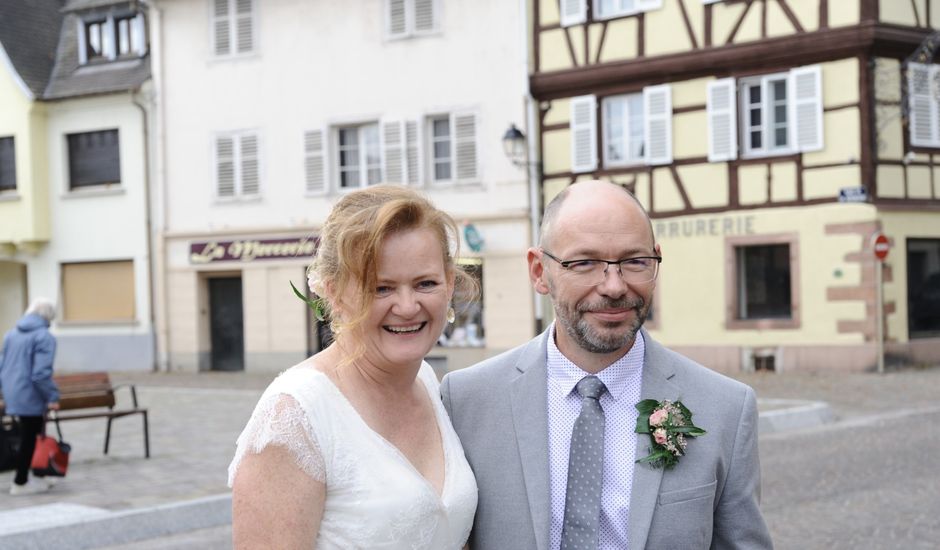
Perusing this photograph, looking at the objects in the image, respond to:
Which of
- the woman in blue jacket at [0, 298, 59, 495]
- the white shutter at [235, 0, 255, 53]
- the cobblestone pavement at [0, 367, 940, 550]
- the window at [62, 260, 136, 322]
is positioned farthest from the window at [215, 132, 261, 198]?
the woman in blue jacket at [0, 298, 59, 495]

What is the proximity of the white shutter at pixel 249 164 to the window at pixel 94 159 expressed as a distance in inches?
125

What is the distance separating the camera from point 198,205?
2739cm

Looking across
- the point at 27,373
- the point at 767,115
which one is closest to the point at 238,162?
the point at 767,115

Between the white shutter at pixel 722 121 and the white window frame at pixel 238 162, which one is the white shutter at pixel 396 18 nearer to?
the white window frame at pixel 238 162

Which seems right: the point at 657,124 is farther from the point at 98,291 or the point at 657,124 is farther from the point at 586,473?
the point at 586,473

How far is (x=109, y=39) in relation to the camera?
95.1ft

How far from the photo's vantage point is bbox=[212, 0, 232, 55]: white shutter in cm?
2719

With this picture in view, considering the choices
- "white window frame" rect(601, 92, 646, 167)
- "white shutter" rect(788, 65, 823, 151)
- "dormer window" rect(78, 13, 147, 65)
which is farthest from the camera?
"dormer window" rect(78, 13, 147, 65)

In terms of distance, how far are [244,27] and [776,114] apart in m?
11.8

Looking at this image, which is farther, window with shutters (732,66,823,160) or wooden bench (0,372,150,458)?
window with shutters (732,66,823,160)

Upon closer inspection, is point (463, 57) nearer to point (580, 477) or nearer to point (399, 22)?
point (399, 22)

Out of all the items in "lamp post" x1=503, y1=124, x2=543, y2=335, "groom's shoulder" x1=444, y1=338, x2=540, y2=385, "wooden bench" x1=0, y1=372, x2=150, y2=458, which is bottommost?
"wooden bench" x1=0, y1=372, x2=150, y2=458

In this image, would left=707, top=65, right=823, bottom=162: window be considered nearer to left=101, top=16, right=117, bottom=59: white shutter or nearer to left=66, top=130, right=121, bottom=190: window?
left=66, top=130, right=121, bottom=190: window

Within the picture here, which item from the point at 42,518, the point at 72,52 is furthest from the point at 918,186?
the point at 72,52
